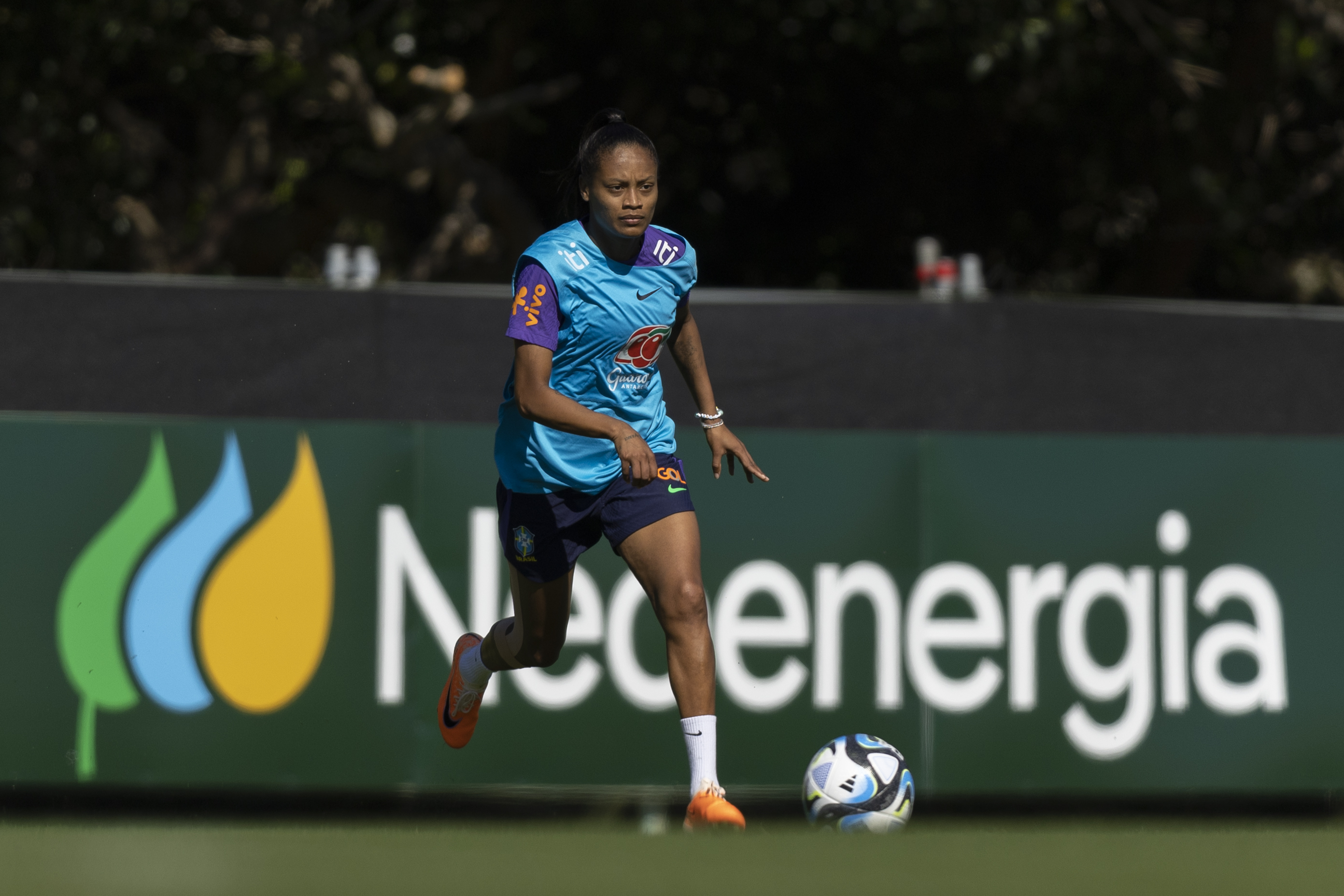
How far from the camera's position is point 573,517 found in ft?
16.6

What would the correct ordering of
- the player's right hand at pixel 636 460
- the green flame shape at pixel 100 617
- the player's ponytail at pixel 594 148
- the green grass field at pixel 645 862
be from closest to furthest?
the green grass field at pixel 645 862, the player's right hand at pixel 636 460, the player's ponytail at pixel 594 148, the green flame shape at pixel 100 617

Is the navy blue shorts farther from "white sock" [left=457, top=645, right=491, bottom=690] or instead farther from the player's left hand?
"white sock" [left=457, top=645, right=491, bottom=690]

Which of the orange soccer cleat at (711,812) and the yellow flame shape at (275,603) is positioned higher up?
the yellow flame shape at (275,603)

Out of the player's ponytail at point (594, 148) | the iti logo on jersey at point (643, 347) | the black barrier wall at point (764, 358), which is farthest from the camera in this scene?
the black barrier wall at point (764, 358)

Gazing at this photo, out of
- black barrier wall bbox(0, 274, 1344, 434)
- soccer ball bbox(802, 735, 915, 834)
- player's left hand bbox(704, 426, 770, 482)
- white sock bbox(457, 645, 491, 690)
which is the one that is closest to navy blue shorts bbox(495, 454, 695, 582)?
player's left hand bbox(704, 426, 770, 482)

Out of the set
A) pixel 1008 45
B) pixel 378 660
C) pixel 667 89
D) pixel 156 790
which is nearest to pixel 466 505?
pixel 378 660

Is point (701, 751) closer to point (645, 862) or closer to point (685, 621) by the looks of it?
point (685, 621)

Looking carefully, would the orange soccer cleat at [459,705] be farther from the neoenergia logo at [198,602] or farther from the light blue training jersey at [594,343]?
the neoenergia logo at [198,602]

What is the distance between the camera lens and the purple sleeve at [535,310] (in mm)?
4711

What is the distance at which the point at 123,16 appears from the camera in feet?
34.7

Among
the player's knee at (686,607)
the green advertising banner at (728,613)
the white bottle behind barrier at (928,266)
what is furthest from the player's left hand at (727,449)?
the white bottle behind barrier at (928,266)

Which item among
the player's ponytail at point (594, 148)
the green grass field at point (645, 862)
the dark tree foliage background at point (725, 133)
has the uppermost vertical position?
the dark tree foliage background at point (725, 133)

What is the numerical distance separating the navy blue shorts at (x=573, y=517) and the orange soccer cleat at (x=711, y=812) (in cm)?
77

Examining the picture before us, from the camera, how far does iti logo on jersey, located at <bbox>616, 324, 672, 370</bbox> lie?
195 inches
